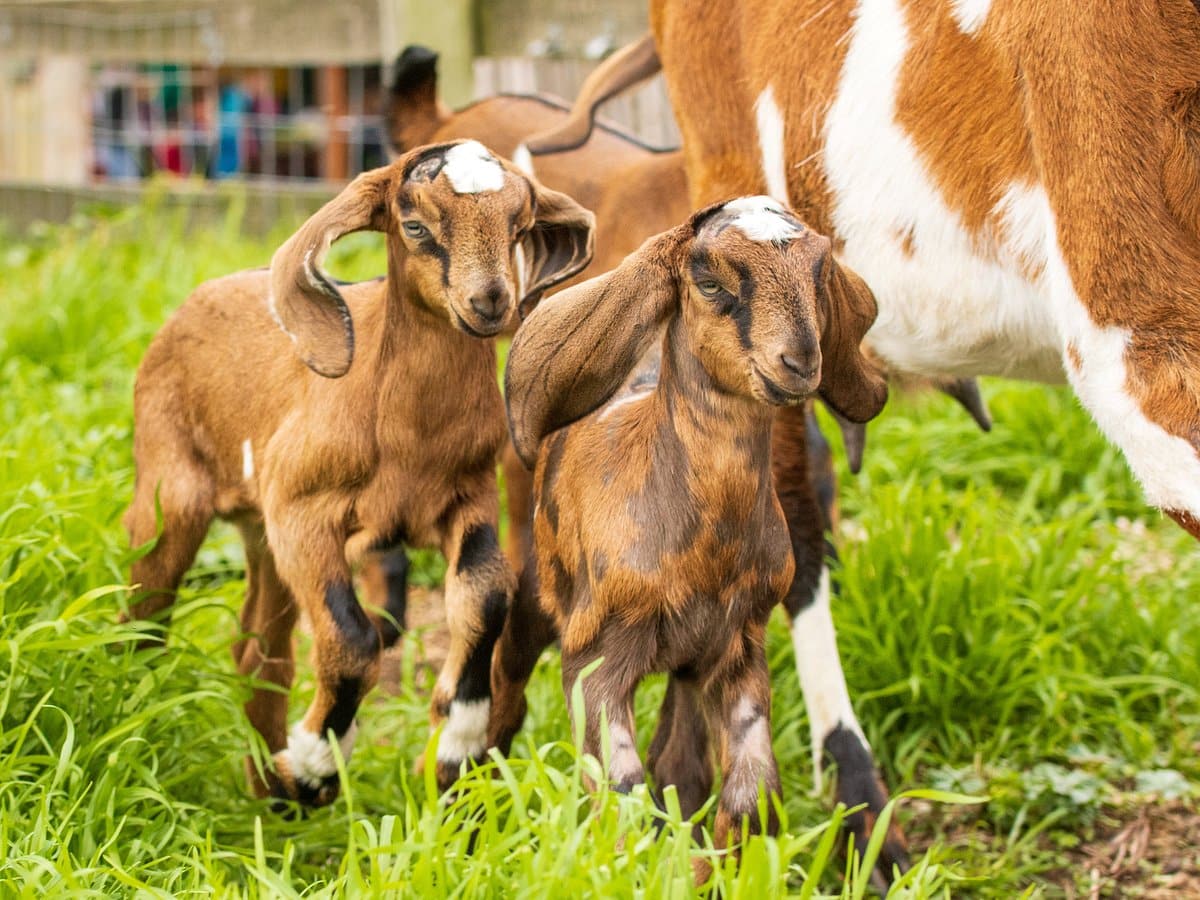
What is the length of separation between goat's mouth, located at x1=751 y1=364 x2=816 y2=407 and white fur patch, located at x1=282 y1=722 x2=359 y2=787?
114cm

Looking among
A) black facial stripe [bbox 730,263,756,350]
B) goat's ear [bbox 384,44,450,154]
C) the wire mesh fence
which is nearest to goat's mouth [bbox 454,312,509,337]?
black facial stripe [bbox 730,263,756,350]

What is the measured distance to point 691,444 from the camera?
2.77 m

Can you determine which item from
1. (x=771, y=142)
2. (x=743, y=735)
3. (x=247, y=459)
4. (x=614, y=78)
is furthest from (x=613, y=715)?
(x=614, y=78)

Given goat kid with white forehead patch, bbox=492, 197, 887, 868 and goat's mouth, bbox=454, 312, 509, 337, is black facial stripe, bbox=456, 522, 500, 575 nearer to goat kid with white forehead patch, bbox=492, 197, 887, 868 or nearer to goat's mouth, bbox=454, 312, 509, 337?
goat kid with white forehead patch, bbox=492, 197, 887, 868

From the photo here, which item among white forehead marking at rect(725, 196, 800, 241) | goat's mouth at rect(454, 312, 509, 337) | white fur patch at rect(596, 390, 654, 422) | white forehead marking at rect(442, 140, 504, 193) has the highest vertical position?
white forehead marking at rect(442, 140, 504, 193)

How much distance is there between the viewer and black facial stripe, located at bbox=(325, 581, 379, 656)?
308cm

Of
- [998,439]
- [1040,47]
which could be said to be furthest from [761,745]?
[998,439]

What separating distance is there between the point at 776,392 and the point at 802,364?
65 mm

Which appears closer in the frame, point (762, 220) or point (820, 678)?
point (762, 220)

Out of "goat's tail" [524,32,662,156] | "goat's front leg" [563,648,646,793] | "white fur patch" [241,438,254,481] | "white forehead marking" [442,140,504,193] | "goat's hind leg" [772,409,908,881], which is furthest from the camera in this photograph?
"goat's tail" [524,32,662,156]

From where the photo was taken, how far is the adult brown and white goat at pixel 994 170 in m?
2.69

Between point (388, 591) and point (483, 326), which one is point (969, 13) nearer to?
point (483, 326)

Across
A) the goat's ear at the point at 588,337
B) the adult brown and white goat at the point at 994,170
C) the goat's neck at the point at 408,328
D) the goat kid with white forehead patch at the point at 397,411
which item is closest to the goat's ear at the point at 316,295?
the goat kid with white forehead patch at the point at 397,411

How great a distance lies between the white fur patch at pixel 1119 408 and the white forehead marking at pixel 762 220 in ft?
1.66
